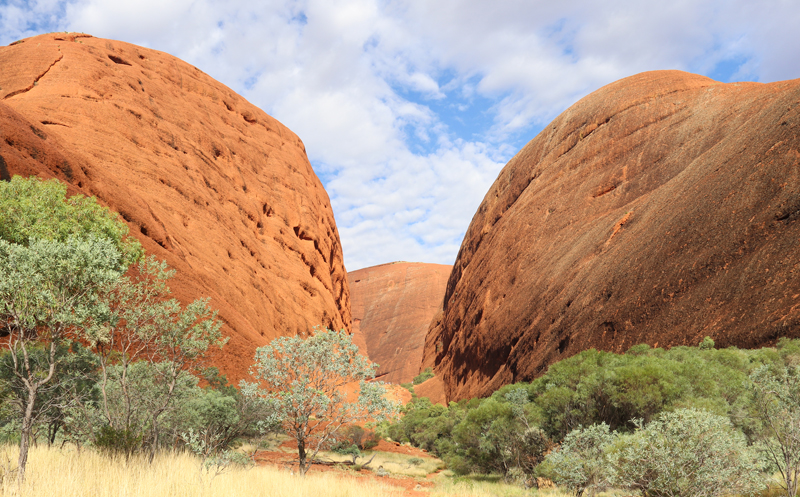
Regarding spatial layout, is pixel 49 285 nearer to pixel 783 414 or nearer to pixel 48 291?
pixel 48 291

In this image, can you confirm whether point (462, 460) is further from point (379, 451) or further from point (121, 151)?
point (121, 151)

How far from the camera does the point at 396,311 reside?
9112 cm

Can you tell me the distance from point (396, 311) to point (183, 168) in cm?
6498

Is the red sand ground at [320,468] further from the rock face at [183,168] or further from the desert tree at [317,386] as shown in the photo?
the rock face at [183,168]

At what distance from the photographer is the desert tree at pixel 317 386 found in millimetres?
9906

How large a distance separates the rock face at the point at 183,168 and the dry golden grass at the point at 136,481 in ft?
46.0

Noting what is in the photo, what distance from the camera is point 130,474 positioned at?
6.49 m

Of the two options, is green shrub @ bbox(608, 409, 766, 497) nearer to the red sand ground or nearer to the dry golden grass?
the dry golden grass

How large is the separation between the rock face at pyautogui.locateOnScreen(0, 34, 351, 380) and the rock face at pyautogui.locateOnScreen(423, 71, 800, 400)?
17282 mm

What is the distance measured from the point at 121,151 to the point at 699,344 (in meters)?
32.9

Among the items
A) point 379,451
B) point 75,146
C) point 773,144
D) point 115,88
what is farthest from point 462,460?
point 115,88

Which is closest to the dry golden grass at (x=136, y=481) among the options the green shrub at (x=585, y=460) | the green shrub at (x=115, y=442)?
the green shrub at (x=115, y=442)

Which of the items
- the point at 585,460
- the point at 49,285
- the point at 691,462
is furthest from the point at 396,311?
the point at 49,285

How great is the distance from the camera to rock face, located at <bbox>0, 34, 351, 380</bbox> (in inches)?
845
